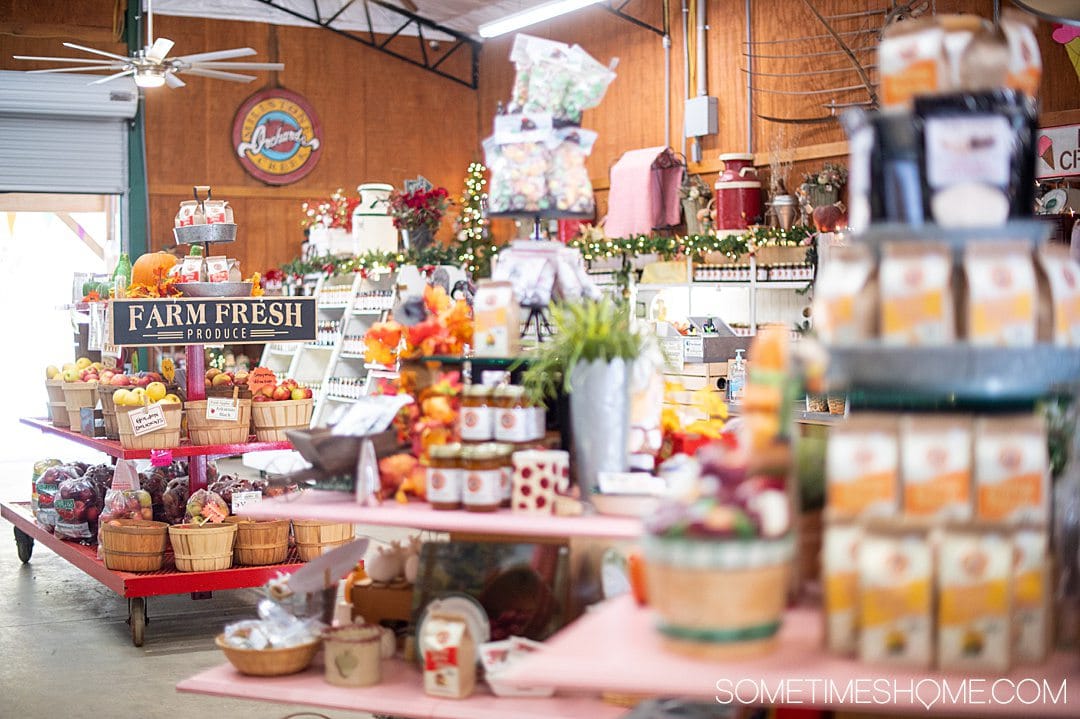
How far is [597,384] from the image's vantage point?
305 centimetres

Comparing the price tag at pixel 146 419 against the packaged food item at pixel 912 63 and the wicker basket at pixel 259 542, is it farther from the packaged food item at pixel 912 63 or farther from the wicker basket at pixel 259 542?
the packaged food item at pixel 912 63

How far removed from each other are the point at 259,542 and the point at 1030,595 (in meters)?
4.45

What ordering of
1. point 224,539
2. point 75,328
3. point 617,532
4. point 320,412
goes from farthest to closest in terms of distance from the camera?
point 320,412 → point 75,328 → point 224,539 → point 617,532

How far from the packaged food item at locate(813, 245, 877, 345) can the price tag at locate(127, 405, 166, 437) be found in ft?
14.4

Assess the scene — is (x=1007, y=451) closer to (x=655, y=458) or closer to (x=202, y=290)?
(x=655, y=458)

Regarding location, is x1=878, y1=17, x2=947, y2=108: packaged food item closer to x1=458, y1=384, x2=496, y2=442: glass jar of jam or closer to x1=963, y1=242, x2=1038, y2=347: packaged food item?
x1=963, y1=242, x2=1038, y2=347: packaged food item

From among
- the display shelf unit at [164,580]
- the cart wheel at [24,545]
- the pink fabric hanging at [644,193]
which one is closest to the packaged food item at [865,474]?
the display shelf unit at [164,580]

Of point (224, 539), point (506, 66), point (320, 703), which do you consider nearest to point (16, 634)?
point (224, 539)

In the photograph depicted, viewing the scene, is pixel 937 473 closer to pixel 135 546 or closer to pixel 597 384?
pixel 597 384

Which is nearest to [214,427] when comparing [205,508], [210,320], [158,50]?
[205,508]

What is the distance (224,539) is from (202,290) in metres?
1.19

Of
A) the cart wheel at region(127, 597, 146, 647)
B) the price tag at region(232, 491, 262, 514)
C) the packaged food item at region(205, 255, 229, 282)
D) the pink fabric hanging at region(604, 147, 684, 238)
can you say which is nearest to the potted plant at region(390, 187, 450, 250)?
the pink fabric hanging at region(604, 147, 684, 238)

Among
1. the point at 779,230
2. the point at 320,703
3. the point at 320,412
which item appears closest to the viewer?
the point at 320,703

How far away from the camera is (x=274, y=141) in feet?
47.0
